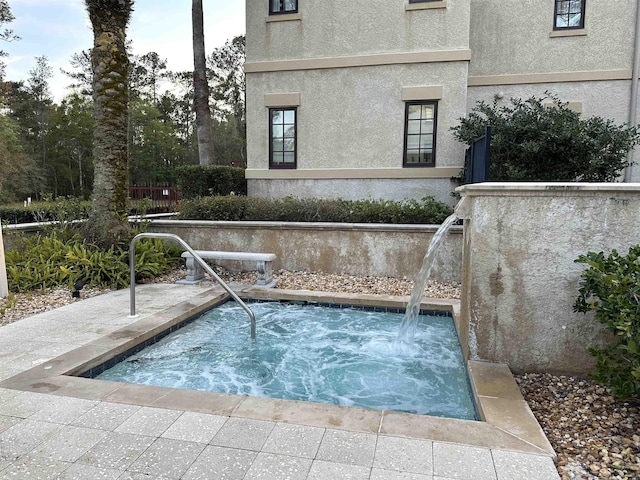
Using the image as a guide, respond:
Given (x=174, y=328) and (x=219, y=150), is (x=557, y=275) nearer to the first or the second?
(x=174, y=328)

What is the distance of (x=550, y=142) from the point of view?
25.0 feet

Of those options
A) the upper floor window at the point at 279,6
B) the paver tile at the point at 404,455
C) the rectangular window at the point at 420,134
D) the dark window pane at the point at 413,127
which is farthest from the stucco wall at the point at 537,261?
the upper floor window at the point at 279,6

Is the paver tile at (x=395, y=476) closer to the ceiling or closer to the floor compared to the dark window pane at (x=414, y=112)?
closer to the floor

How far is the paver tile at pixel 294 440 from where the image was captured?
2.40m

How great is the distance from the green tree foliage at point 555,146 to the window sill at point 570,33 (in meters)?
2.36

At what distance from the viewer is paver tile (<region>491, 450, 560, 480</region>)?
7.23 feet

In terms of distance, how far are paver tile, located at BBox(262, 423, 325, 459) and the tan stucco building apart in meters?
7.50

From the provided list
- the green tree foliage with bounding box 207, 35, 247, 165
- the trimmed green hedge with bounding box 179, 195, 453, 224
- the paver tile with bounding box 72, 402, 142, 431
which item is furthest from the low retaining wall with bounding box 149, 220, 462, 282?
the green tree foliage with bounding box 207, 35, 247, 165

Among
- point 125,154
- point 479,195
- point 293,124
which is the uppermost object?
point 293,124

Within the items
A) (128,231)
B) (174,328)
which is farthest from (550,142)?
(128,231)

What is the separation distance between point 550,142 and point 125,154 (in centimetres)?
730

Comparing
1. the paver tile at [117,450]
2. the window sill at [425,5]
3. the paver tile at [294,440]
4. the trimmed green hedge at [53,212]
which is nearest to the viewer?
the paver tile at [117,450]

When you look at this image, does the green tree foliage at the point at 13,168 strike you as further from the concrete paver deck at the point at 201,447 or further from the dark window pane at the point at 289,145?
the concrete paver deck at the point at 201,447

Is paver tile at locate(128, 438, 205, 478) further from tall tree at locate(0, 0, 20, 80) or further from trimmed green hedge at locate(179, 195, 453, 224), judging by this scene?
tall tree at locate(0, 0, 20, 80)
